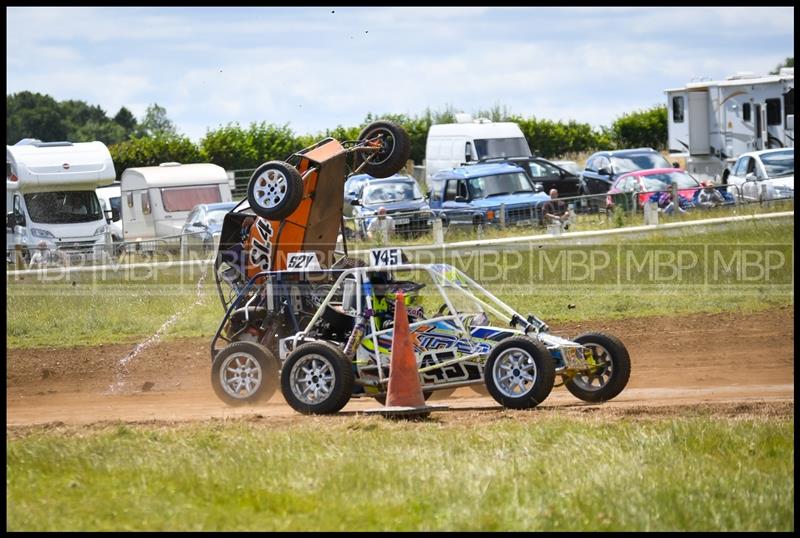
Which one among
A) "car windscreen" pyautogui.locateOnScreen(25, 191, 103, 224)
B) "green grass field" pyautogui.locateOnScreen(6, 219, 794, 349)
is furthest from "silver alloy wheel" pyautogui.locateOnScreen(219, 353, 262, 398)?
"car windscreen" pyautogui.locateOnScreen(25, 191, 103, 224)

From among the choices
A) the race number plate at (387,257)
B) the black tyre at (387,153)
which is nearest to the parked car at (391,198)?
the black tyre at (387,153)

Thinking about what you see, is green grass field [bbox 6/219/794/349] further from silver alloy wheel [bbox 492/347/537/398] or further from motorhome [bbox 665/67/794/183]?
motorhome [bbox 665/67/794/183]

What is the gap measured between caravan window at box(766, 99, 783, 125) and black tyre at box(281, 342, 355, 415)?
26.1m

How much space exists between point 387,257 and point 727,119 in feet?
87.3

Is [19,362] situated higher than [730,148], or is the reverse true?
[730,148]

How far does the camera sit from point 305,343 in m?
10.8

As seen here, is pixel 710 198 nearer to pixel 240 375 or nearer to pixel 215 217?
pixel 215 217

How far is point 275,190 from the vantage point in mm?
11633

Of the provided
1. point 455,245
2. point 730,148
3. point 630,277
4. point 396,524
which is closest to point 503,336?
point 396,524

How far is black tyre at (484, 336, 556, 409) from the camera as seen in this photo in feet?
32.7

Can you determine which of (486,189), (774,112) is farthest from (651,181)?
(774,112)

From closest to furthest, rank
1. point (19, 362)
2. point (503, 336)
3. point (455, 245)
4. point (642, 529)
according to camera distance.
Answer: point (642, 529) → point (503, 336) → point (19, 362) → point (455, 245)

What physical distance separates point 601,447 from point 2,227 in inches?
302

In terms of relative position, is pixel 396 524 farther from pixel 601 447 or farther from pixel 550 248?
pixel 550 248
